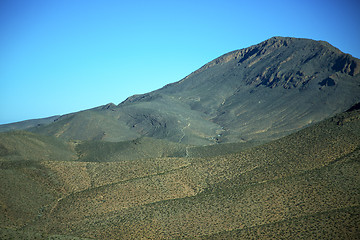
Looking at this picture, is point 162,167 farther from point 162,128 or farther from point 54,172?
point 162,128

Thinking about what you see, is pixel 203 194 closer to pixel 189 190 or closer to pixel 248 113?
pixel 189 190

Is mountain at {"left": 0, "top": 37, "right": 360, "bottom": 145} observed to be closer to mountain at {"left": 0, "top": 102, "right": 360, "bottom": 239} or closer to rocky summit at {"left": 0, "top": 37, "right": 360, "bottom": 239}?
rocky summit at {"left": 0, "top": 37, "right": 360, "bottom": 239}

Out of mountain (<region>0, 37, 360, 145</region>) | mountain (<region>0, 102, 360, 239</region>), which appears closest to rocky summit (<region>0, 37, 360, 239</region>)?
mountain (<region>0, 102, 360, 239</region>)

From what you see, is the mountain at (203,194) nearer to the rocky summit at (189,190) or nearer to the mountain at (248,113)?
the rocky summit at (189,190)

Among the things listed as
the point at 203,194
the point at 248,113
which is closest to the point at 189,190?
the point at 203,194

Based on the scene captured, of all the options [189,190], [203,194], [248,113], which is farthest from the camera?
[248,113]

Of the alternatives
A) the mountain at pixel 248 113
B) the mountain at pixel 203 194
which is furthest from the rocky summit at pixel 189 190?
the mountain at pixel 248 113

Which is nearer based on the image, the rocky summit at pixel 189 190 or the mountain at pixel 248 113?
the rocky summit at pixel 189 190

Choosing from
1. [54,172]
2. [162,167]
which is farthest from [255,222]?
→ [54,172]
